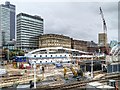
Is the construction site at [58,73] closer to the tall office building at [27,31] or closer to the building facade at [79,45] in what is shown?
the building facade at [79,45]

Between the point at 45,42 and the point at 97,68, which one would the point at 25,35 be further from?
the point at 97,68

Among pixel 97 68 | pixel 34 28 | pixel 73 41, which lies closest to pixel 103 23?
pixel 97 68

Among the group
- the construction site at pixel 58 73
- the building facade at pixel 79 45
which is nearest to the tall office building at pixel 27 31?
the building facade at pixel 79 45

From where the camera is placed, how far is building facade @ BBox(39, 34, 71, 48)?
194ft

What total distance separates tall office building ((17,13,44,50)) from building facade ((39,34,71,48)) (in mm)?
4989

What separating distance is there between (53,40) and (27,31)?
479 inches

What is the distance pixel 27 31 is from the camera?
65812 millimetres

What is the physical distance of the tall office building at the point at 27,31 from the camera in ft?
211

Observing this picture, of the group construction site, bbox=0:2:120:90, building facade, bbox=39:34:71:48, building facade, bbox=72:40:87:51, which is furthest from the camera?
building facade, bbox=72:40:87:51

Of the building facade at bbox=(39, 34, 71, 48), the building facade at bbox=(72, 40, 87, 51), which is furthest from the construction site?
the building facade at bbox=(72, 40, 87, 51)

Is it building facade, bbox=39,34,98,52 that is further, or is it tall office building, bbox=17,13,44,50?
tall office building, bbox=17,13,44,50

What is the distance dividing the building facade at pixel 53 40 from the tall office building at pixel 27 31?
499cm

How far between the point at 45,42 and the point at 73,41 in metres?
12.5

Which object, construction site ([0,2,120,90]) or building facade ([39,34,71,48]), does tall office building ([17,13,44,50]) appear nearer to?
building facade ([39,34,71,48])
